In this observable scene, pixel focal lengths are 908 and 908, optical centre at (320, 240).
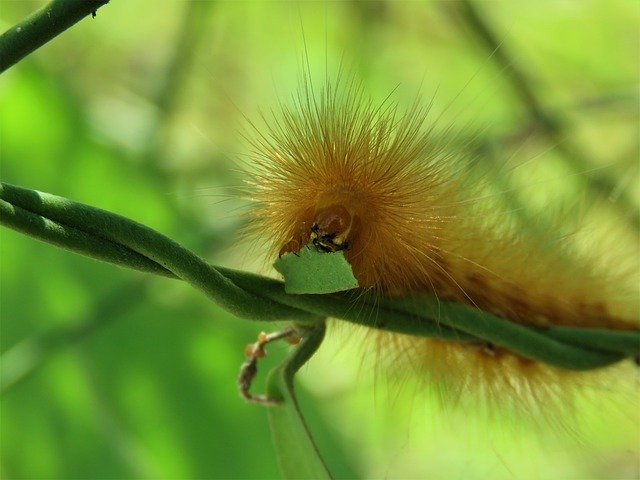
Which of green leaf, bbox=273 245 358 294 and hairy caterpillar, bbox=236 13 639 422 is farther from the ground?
→ hairy caterpillar, bbox=236 13 639 422

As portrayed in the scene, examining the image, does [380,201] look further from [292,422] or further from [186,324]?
[186,324]

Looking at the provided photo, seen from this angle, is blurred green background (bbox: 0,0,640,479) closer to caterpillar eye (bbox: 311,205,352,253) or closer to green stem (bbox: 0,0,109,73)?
caterpillar eye (bbox: 311,205,352,253)

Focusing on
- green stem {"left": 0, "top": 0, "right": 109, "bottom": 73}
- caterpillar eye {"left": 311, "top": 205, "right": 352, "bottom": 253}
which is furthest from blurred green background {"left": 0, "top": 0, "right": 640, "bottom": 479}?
green stem {"left": 0, "top": 0, "right": 109, "bottom": 73}

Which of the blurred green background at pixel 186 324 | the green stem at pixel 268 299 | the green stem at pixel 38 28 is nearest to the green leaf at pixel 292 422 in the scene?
the green stem at pixel 268 299

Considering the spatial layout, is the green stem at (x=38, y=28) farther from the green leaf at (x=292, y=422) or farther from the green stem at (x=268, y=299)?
the green leaf at (x=292, y=422)

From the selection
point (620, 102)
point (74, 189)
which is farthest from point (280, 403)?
Answer: point (620, 102)
